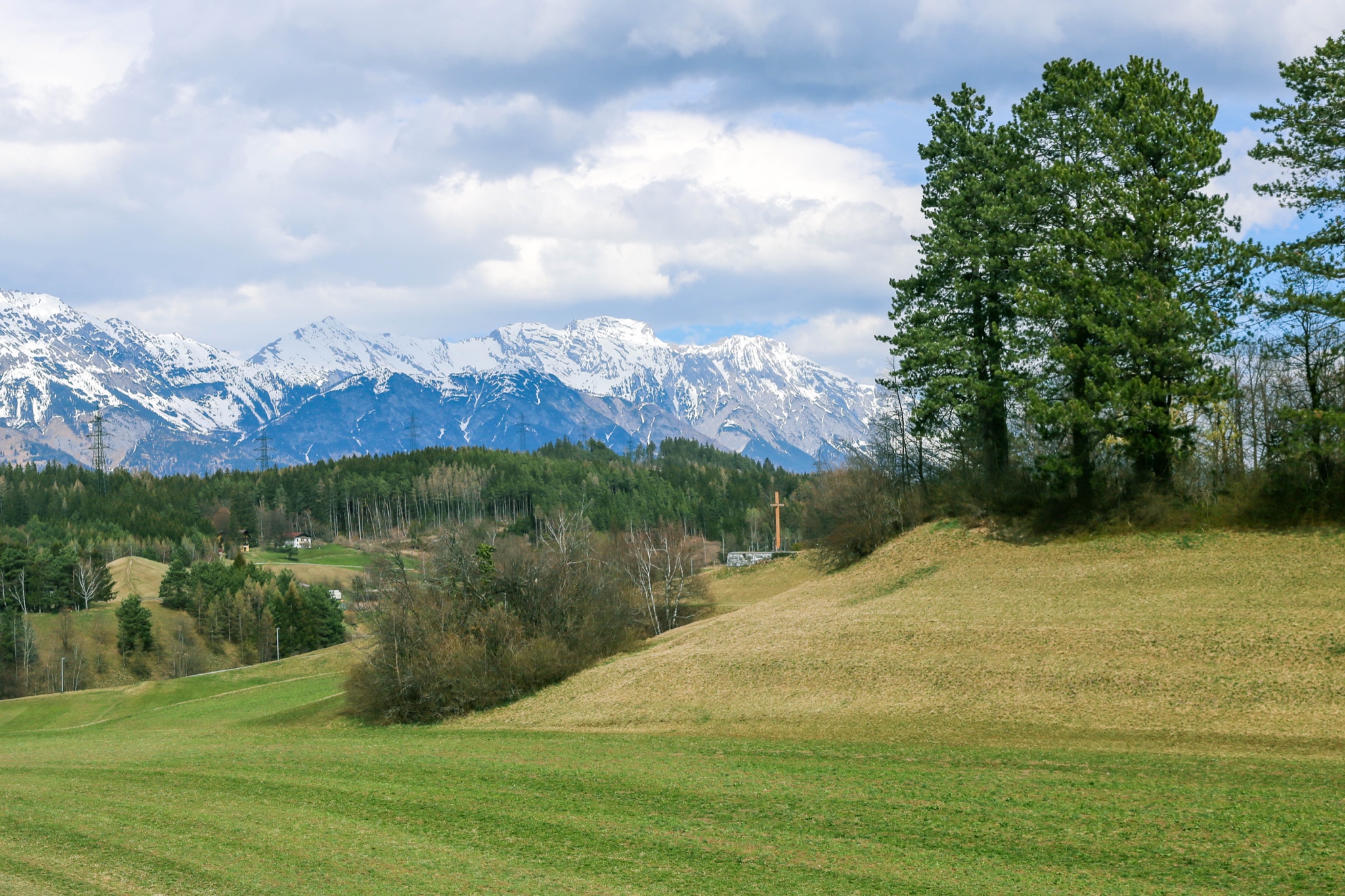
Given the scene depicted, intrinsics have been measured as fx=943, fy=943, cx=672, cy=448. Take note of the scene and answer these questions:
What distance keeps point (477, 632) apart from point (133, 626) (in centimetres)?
9143

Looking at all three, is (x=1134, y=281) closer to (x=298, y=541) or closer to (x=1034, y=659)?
(x=1034, y=659)

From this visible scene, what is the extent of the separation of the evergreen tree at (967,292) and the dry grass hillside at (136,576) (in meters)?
120

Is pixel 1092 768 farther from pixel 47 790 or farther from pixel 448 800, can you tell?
pixel 47 790

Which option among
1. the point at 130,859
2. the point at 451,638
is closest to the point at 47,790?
the point at 130,859

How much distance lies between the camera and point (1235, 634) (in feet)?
82.9

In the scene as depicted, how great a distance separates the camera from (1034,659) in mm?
26453

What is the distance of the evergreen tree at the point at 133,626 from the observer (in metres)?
108

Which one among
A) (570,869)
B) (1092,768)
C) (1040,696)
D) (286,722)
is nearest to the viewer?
(570,869)

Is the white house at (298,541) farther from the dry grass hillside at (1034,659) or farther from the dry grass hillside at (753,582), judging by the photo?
the dry grass hillside at (1034,659)

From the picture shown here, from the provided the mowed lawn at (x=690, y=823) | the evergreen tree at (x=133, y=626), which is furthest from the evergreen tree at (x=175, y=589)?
the mowed lawn at (x=690, y=823)

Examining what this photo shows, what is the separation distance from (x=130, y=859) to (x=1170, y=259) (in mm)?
35970

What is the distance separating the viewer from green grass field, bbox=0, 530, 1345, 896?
13.5 meters

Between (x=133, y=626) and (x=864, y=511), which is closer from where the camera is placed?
(x=864, y=511)

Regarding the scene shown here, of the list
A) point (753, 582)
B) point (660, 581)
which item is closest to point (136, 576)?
point (660, 581)
